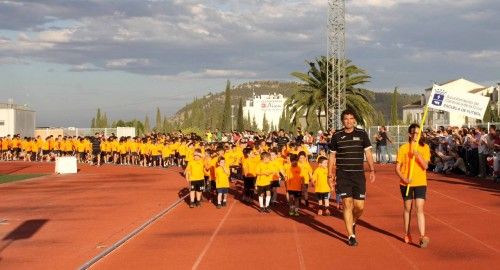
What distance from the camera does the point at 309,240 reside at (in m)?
11.5

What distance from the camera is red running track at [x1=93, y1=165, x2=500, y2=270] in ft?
31.0

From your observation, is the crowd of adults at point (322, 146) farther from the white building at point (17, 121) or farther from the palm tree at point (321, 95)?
the white building at point (17, 121)

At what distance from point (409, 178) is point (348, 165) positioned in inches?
36.5

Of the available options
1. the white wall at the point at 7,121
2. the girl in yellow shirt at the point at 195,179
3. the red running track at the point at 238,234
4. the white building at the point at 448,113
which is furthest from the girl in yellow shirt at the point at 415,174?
the white building at the point at 448,113

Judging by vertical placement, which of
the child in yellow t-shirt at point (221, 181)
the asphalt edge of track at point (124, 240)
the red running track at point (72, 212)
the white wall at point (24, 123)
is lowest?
the red running track at point (72, 212)

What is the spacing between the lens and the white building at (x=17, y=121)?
217 feet

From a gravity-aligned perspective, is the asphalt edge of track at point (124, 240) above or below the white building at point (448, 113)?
below

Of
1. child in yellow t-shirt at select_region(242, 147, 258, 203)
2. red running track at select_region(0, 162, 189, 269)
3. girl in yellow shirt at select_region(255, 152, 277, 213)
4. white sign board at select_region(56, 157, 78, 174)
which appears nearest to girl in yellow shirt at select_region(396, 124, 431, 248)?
red running track at select_region(0, 162, 189, 269)

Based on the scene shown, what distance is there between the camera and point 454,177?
24.4 meters

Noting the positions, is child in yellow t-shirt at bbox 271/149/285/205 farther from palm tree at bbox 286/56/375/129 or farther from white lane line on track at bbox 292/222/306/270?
palm tree at bbox 286/56/375/129

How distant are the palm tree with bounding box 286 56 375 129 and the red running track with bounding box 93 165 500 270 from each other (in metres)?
30.7

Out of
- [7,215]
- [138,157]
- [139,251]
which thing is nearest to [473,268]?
[139,251]

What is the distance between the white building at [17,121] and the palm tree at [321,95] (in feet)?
100

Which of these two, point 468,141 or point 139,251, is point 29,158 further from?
point 139,251
